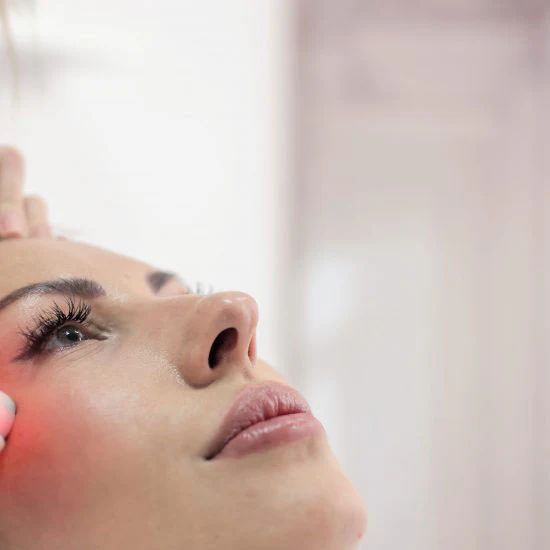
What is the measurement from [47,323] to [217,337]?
0.15 m

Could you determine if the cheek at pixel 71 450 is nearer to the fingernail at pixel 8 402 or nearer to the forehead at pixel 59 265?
the fingernail at pixel 8 402

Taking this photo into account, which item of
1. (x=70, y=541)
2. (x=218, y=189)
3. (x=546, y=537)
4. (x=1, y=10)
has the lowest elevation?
(x=546, y=537)

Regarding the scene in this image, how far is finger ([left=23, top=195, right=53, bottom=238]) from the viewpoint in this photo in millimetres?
870

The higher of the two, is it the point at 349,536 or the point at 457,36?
the point at 457,36

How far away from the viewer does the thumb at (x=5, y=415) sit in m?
0.61

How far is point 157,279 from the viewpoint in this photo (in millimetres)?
780

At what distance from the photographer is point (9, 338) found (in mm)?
652

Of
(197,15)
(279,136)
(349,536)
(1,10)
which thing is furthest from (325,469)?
(279,136)

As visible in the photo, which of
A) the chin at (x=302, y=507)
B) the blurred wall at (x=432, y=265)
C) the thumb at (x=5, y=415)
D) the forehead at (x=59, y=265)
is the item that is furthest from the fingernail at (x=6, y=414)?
the blurred wall at (x=432, y=265)

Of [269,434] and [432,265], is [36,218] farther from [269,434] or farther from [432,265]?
[432,265]

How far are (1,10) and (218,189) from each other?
23.0 inches

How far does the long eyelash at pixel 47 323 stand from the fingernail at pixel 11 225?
6.9 inches

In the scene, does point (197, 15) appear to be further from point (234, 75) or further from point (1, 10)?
point (1, 10)

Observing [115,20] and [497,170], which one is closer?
[115,20]
